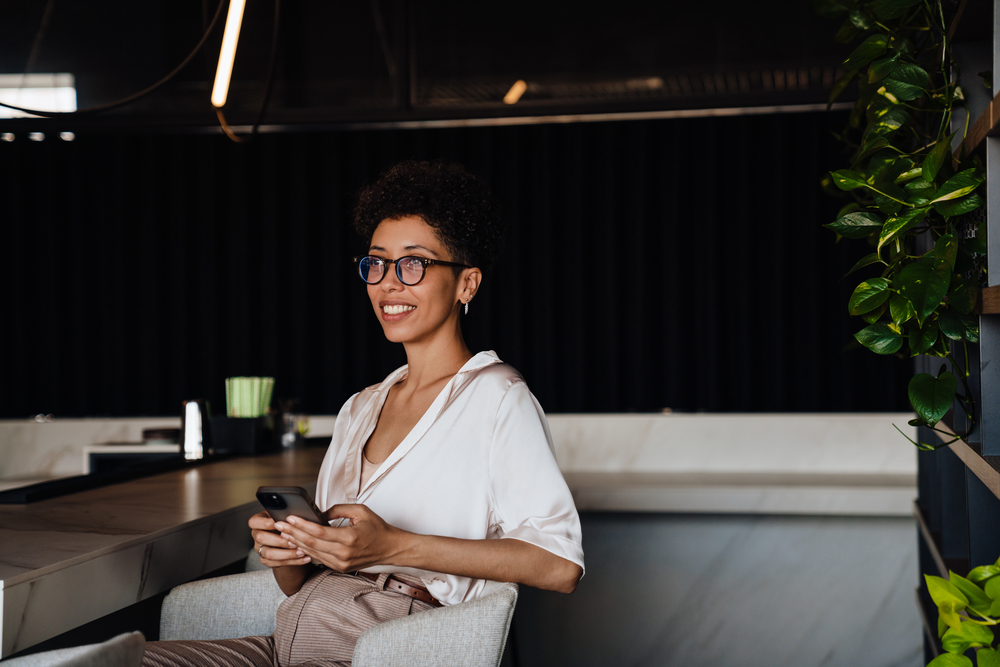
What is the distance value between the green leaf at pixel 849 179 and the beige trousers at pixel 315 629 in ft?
3.02

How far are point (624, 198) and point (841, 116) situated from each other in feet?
3.12

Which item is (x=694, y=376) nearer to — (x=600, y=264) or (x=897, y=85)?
(x=600, y=264)

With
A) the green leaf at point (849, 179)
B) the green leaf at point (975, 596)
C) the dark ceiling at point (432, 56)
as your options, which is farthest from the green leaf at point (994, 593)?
the dark ceiling at point (432, 56)

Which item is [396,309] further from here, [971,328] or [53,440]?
[53,440]

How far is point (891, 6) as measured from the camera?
1144 millimetres

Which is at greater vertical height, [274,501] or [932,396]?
[932,396]

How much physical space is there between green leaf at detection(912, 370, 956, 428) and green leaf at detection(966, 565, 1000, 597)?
0.97 feet

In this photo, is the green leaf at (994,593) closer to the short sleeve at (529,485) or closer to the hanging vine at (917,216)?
the hanging vine at (917,216)

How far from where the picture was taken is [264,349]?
384cm

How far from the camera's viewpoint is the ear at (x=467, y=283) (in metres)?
1.52

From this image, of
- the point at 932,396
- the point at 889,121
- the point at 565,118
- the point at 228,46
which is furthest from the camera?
the point at 565,118

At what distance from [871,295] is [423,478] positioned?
0.76 meters

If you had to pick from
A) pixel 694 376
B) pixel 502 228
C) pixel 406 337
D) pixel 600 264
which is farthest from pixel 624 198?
pixel 406 337

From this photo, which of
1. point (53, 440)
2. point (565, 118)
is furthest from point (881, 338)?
point (53, 440)
